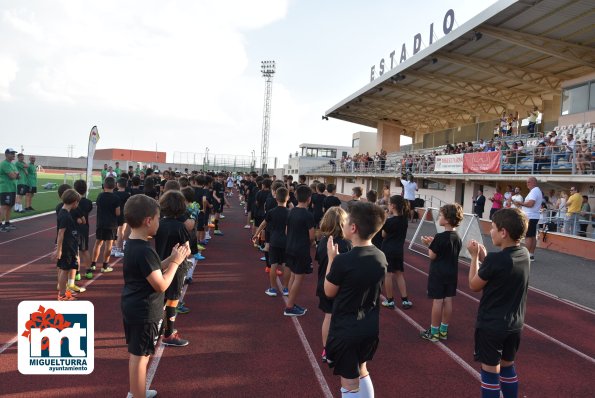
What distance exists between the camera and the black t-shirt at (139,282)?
2967 mm

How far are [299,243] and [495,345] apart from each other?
310 centimetres

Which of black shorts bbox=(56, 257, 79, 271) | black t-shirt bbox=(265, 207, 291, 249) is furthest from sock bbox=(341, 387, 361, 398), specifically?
black shorts bbox=(56, 257, 79, 271)

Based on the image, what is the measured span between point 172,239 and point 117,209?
3.49 meters

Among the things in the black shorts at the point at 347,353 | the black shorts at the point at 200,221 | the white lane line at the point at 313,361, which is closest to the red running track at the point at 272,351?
the white lane line at the point at 313,361

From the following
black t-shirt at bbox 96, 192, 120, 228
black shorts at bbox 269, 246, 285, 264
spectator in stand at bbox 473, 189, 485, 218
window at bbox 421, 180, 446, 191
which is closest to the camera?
black shorts at bbox 269, 246, 285, 264

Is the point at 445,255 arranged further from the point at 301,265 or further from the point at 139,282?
the point at 139,282

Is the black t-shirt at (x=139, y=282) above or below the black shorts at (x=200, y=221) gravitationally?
above

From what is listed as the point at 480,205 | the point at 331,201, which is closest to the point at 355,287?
the point at 331,201

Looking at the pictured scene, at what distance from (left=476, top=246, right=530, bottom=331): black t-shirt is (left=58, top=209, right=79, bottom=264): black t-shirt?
5.44 meters

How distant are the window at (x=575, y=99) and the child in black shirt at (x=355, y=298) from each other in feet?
62.9

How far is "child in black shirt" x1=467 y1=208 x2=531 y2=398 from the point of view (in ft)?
10.5

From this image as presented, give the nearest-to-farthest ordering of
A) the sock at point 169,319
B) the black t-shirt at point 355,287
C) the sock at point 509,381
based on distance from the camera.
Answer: the black t-shirt at point 355,287 < the sock at point 509,381 < the sock at point 169,319

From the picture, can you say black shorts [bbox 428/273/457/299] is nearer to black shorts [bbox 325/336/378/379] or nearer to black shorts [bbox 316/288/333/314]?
black shorts [bbox 316/288/333/314]

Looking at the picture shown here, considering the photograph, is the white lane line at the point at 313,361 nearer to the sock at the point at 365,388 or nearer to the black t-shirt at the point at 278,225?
the sock at the point at 365,388
